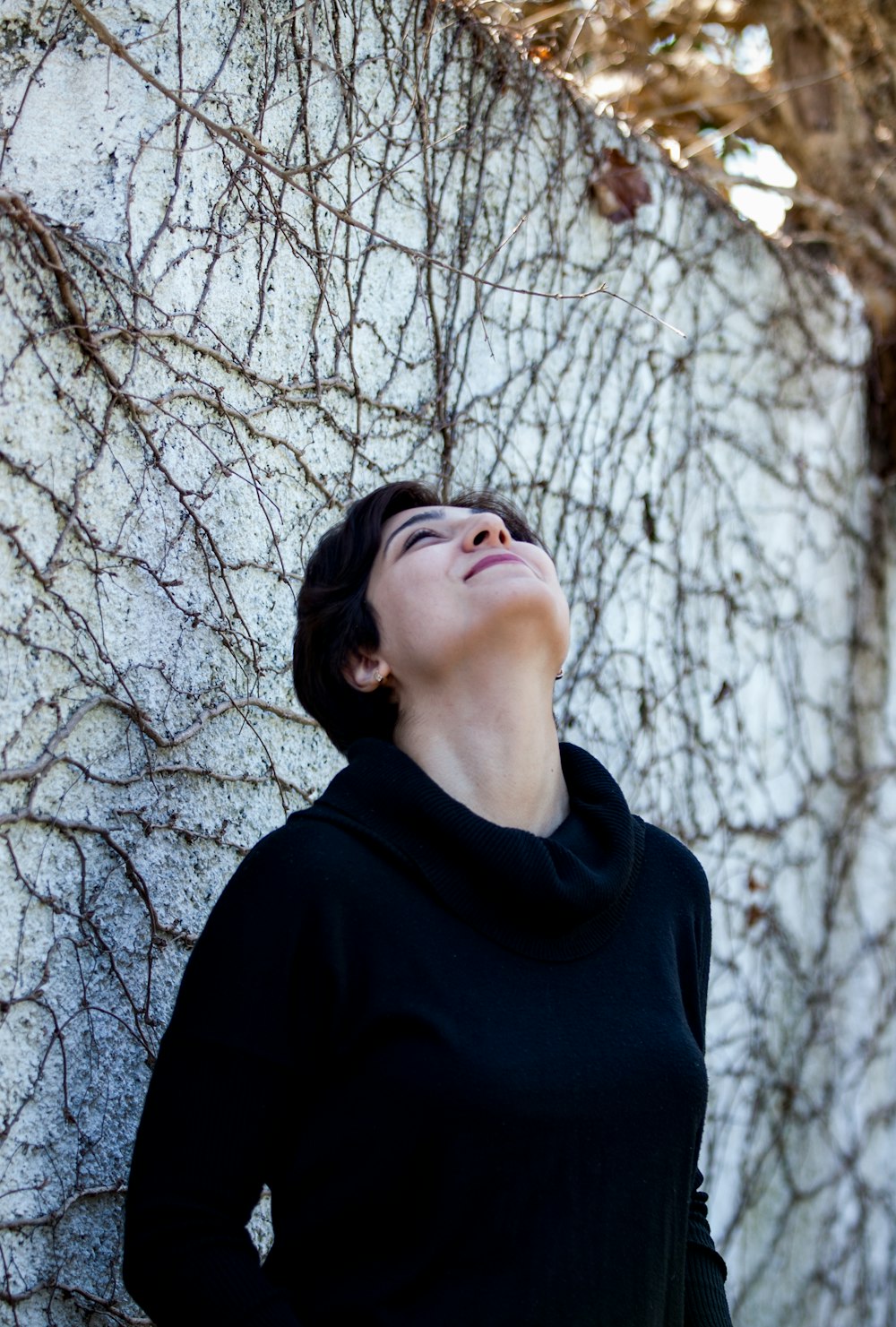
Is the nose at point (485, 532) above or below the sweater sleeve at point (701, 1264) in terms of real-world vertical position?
above

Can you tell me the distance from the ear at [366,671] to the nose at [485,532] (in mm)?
160

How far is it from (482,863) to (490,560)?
350 mm

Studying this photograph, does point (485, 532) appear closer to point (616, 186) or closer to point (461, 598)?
point (461, 598)

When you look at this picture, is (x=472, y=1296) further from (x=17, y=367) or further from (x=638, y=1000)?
(x=17, y=367)

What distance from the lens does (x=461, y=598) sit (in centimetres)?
145

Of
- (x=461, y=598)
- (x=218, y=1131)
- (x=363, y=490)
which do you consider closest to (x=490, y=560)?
(x=461, y=598)

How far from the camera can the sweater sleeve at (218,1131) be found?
113 centimetres

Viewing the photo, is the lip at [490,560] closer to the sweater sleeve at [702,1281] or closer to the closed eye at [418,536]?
the closed eye at [418,536]

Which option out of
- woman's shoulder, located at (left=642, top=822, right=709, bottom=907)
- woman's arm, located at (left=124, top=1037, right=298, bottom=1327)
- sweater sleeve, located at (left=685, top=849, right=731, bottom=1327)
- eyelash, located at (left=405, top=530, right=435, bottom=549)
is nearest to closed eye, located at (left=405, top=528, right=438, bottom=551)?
eyelash, located at (left=405, top=530, right=435, bottom=549)

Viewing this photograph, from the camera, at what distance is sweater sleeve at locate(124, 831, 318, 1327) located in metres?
1.13

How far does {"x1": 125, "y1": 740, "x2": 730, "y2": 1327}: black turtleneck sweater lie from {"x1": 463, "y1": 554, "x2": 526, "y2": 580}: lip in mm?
267

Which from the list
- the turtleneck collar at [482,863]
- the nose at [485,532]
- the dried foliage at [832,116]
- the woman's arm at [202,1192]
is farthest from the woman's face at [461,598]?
the dried foliage at [832,116]

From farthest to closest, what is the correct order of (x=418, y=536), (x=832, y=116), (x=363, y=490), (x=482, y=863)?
1. (x=832, y=116)
2. (x=363, y=490)
3. (x=418, y=536)
4. (x=482, y=863)

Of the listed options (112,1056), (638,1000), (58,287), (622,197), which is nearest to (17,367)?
(58,287)
